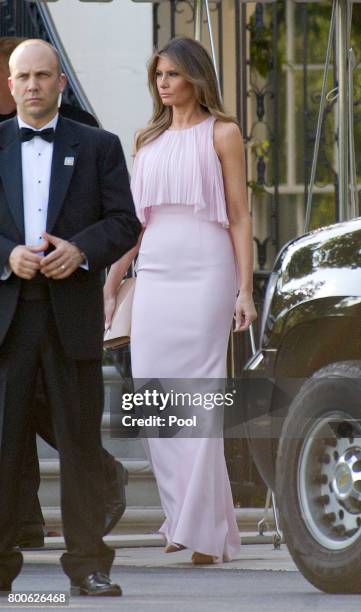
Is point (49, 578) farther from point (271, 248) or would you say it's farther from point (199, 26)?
point (271, 248)

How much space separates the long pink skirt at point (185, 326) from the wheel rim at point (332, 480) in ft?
3.50

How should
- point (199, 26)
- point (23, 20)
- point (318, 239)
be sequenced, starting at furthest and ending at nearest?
point (23, 20) → point (199, 26) → point (318, 239)

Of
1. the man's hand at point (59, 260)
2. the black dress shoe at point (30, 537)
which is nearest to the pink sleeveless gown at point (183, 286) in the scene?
the black dress shoe at point (30, 537)

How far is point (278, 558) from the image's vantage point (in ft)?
26.2

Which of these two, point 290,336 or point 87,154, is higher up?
point 87,154

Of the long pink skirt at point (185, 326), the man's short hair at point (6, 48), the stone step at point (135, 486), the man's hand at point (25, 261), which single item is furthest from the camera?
the stone step at point (135, 486)

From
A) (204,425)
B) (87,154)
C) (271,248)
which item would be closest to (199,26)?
(204,425)

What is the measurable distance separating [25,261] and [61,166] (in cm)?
37

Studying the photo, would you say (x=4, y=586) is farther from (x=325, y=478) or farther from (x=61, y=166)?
(x=61, y=166)

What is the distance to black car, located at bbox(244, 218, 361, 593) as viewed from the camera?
6098 mm

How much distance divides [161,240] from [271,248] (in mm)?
5203

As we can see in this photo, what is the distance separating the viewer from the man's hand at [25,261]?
577 cm

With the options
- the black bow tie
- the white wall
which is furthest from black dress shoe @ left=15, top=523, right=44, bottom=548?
the white wall

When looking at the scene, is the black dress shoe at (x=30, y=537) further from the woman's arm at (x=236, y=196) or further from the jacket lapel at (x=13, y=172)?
the jacket lapel at (x=13, y=172)
